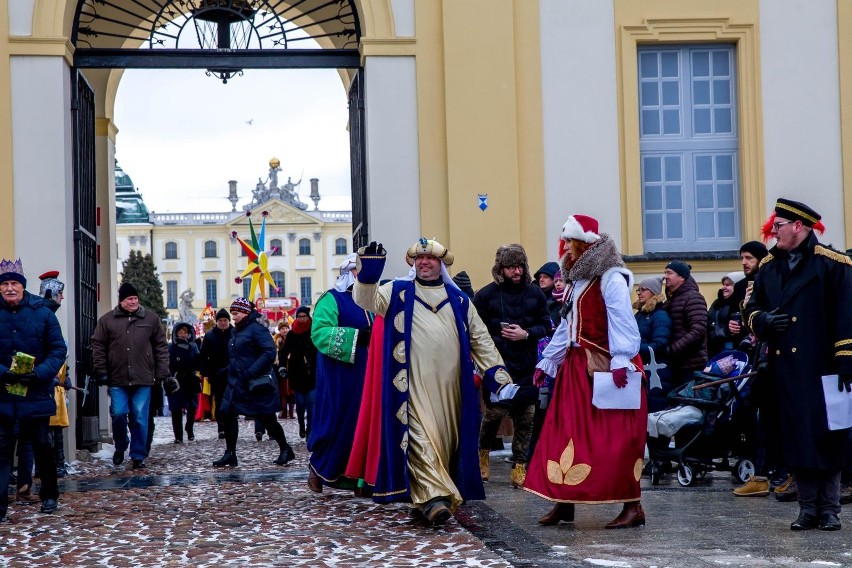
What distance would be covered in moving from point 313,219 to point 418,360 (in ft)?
360

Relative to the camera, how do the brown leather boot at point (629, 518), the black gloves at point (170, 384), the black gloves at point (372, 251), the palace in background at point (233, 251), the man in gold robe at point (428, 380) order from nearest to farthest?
the brown leather boot at point (629, 518) < the man in gold robe at point (428, 380) < the black gloves at point (372, 251) < the black gloves at point (170, 384) < the palace in background at point (233, 251)

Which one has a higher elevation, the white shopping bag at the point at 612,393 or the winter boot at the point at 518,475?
the white shopping bag at the point at 612,393

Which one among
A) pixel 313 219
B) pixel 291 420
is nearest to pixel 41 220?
pixel 291 420

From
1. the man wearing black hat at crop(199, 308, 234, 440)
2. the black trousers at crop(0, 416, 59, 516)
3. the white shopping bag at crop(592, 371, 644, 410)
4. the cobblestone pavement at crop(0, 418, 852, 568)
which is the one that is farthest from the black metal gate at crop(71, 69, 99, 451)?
the white shopping bag at crop(592, 371, 644, 410)

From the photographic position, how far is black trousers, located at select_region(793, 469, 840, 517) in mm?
7484

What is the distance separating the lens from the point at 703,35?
1398 cm

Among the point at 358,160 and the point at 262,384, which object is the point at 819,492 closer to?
the point at 262,384

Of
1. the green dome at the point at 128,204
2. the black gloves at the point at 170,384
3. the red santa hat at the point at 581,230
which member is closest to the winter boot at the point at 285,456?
the black gloves at the point at 170,384

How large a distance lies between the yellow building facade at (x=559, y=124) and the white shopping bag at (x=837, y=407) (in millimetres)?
6266

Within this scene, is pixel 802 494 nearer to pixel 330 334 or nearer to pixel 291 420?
pixel 330 334

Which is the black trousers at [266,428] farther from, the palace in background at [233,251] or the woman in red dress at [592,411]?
the palace in background at [233,251]

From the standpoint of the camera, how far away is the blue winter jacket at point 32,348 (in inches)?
360

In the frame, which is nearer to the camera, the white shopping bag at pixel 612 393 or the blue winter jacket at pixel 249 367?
the white shopping bag at pixel 612 393

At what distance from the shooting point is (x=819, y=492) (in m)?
7.52
